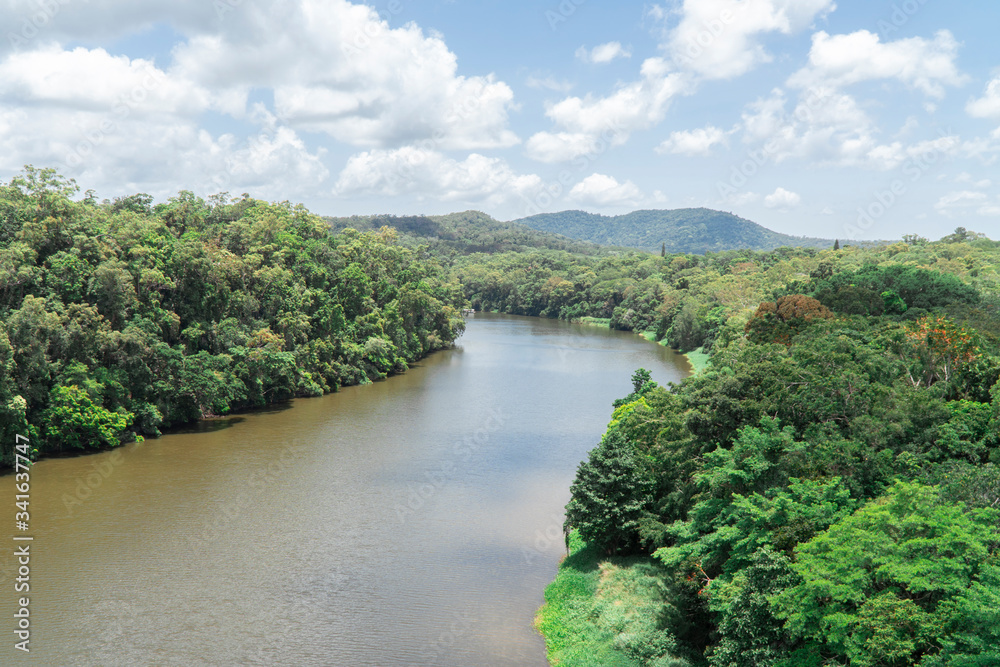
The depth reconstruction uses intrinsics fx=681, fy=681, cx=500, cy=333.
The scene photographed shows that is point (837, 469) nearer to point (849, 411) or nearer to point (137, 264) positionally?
point (849, 411)

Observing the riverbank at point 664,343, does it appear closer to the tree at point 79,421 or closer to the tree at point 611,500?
the tree at point 611,500

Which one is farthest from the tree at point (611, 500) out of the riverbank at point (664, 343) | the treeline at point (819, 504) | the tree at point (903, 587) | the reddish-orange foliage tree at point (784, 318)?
the riverbank at point (664, 343)

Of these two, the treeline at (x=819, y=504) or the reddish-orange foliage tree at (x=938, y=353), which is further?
the reddish-orange foliage tree at (x=938, y=353)

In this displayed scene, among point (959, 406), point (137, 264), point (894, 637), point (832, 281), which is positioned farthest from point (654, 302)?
point (894, 637)

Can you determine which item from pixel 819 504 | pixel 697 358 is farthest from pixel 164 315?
pixel 697 358

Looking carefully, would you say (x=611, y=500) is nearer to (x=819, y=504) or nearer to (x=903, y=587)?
(x=819, y=504)

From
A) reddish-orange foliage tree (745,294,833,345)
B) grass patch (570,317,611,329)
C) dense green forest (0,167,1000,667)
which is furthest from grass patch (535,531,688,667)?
grass patch (570,317,611,329)

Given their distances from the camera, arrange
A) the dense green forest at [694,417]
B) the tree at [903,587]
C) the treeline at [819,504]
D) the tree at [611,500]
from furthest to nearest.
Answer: the tree at [611,500] → the dense green forest at [694,417] → the treeline at [819,504] → the tree at [903,587]
